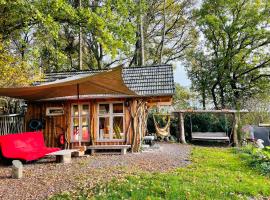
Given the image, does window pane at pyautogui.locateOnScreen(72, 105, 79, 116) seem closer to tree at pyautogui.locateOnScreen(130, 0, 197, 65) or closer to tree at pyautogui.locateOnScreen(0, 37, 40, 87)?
tree at pyautogui.locateOnScreen(0, 37, 40, 87)

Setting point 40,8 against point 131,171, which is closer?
point 131,171

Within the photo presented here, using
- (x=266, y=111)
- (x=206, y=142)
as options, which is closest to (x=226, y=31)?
(x=266, y=111)

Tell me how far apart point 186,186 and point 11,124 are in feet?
24.4

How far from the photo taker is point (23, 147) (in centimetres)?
795

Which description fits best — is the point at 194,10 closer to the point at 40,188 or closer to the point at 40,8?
the point at 40,8

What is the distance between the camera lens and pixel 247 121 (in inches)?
570

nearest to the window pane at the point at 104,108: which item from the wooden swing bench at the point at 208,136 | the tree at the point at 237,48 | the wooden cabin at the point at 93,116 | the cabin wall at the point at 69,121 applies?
the wooden cabin at the point at 93,116

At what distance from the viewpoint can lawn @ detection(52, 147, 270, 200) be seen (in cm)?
454

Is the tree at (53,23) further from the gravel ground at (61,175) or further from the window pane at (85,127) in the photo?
the gravel ground at (61,175)

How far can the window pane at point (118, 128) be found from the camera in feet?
33.8

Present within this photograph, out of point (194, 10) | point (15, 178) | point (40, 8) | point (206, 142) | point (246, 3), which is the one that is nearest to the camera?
point (15, 178)

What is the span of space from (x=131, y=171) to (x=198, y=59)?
1719 centimetres

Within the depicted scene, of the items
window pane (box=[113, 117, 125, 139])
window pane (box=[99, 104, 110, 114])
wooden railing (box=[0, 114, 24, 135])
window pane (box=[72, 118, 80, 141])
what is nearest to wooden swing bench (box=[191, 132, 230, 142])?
window pane (box=[113, 117, 125, 139])

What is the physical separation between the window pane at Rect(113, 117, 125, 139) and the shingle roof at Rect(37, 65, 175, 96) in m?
1.19
